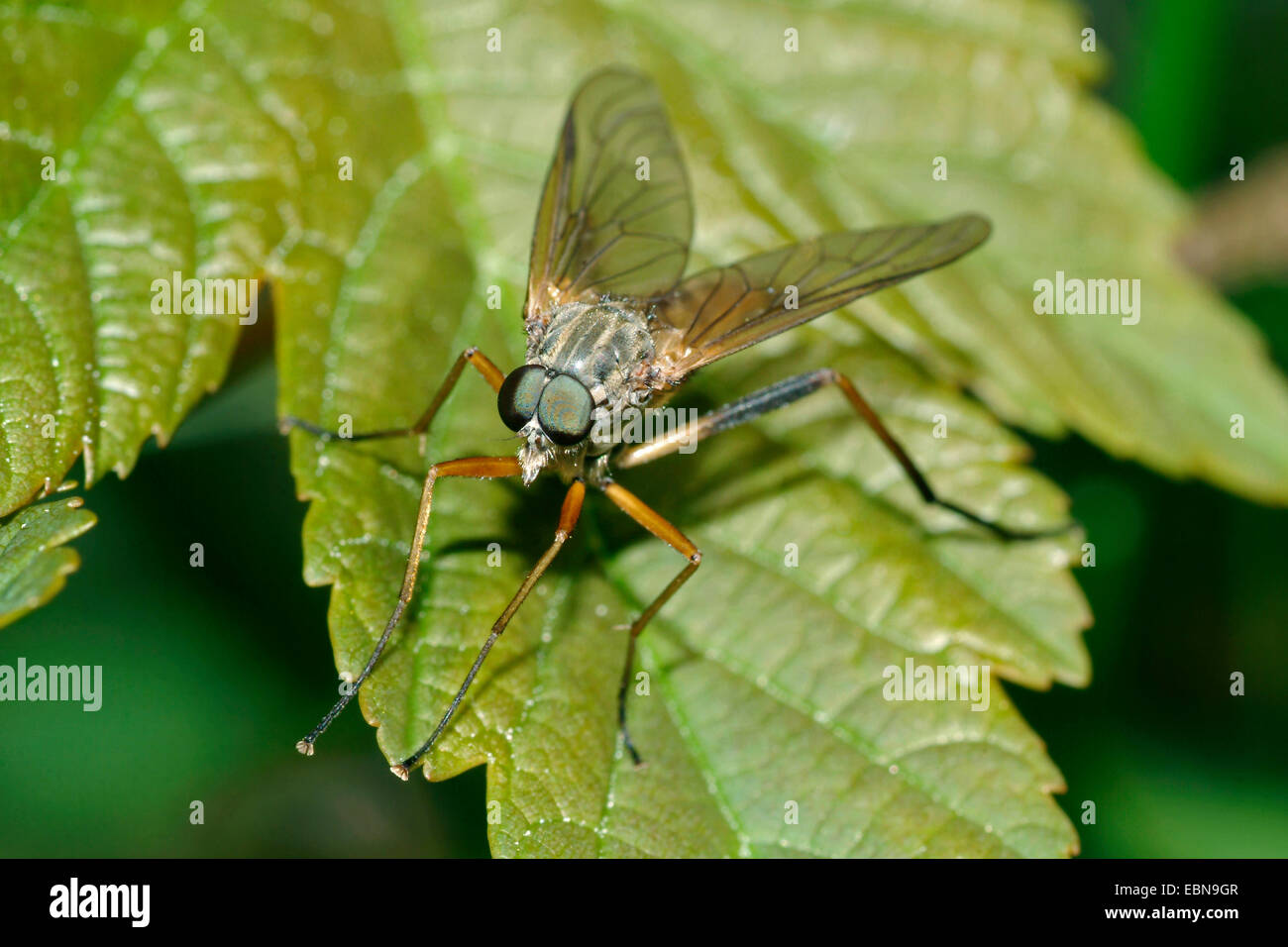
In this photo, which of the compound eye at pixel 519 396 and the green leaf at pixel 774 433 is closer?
the green leaf at pixel 774 433

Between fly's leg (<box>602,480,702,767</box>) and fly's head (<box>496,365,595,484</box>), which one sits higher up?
fly's head (<box>496,365,595,484</box>)

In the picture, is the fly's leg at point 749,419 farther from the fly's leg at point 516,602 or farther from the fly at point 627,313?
the fly's leg at point 516,602

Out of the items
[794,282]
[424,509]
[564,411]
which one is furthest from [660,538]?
[794,282]

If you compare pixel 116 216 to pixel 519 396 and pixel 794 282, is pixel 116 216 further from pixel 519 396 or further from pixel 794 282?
pixel 794 282

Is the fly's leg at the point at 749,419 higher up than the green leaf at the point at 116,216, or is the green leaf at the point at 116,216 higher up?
the green leaf at the point at 116,216

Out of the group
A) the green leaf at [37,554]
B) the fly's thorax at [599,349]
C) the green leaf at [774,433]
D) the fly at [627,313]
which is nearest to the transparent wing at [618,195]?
the fly at [627,313]

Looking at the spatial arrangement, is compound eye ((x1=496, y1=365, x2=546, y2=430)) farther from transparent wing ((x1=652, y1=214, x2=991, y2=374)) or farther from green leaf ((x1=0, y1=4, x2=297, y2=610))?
green leaf ((x1=0, y1=4, x2=297, y2=610))

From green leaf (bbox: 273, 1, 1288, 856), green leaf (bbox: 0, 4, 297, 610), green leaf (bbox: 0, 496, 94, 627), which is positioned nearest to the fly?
green leaf (bbox: 273, 1, 1288, 856)
